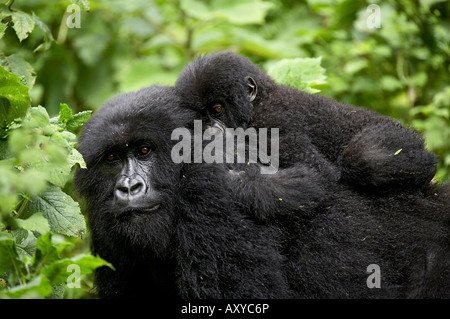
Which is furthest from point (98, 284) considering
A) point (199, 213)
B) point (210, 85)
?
point (210, 85)

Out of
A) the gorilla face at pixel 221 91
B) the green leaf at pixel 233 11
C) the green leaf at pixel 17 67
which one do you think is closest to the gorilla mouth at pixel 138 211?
the gorilla face at pixel 221 91

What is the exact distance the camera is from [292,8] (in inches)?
351

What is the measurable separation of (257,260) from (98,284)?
1300mm

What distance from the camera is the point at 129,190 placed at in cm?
319

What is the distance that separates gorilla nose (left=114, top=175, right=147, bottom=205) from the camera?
318cm

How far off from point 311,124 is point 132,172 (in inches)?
54.1

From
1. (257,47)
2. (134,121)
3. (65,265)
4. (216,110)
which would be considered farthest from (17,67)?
(257,47)

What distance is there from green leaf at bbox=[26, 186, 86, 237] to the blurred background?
146 inches

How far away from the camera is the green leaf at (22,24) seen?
3.45 meters

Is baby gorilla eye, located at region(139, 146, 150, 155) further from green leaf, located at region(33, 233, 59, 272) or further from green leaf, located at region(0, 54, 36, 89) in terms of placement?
green leaf, located at region(33, 233, 59, 272)

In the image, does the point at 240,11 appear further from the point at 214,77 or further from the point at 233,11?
the point at 214,77

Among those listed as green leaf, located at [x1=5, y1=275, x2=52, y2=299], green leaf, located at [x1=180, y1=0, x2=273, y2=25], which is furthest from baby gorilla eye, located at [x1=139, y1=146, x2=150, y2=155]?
green leaf, located at [x1=180, y1=0, x2=273, y2=25]

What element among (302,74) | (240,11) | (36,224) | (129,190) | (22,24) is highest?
(240,11)
